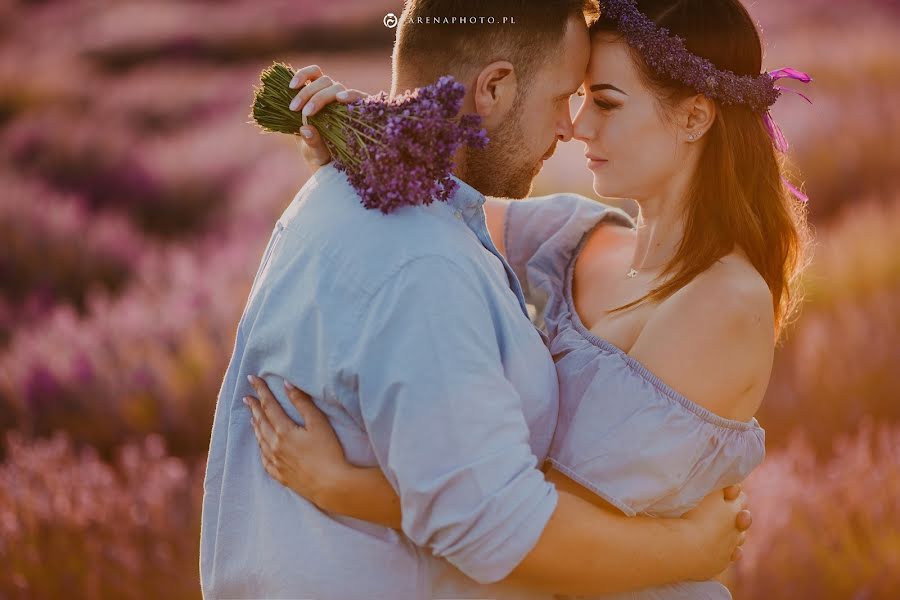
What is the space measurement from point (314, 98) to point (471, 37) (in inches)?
18.7


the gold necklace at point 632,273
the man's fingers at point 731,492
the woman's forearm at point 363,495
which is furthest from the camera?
the gold necklace at point 632,273

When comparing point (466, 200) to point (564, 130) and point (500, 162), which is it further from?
point (564, 130)

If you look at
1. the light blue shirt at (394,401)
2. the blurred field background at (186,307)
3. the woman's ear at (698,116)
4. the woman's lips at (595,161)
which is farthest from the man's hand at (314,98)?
the blurred field background at (186,307)

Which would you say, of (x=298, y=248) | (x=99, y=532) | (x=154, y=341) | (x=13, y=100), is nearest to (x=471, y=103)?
(x=298, y=248)

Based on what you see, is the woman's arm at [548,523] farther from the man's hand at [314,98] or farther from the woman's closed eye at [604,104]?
the woman's closed eye at [604,104]

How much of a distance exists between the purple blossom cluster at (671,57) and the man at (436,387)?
12 centimetres

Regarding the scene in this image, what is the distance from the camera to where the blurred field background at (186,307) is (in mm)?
3795

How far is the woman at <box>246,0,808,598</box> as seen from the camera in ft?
8.11

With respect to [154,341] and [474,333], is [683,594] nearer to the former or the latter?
[474,333]

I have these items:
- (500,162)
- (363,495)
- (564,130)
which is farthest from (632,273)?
(363,495)

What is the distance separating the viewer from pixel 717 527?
262 centimetres

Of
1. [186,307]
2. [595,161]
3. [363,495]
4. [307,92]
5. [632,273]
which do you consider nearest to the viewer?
[363,495]

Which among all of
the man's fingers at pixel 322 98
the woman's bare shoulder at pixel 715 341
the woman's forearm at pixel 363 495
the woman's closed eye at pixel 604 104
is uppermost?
the woman's closed eye at pixel 604 104

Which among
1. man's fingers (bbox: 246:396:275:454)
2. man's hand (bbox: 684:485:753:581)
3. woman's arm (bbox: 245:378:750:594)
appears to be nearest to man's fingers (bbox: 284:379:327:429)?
woman's arm (bbox: 245:378:750:594)
